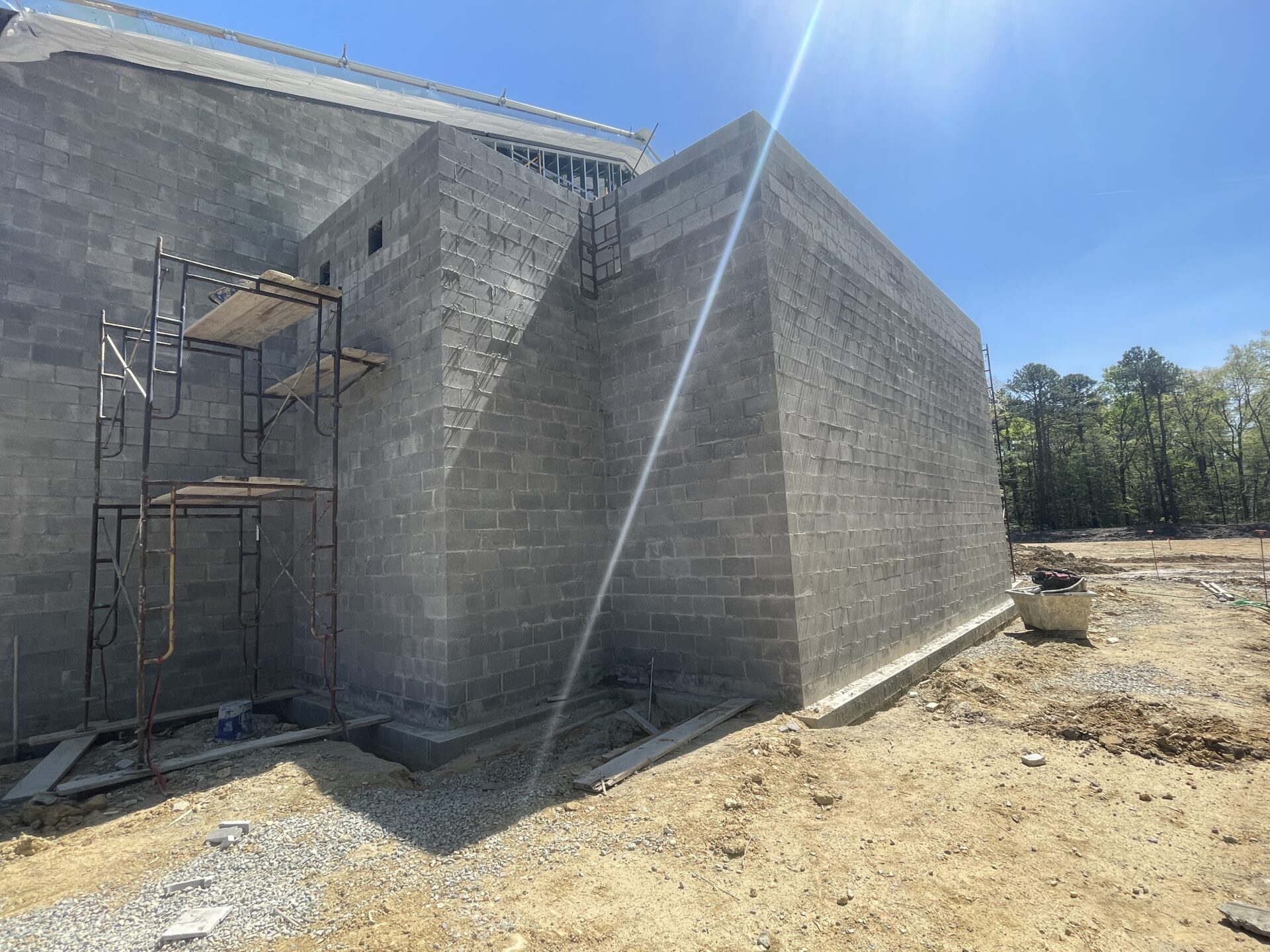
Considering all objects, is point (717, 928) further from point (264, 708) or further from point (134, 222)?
point (134, 222)

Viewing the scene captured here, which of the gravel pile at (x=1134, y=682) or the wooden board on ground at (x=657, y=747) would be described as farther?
the gravel pile at (x=1134, y=682)

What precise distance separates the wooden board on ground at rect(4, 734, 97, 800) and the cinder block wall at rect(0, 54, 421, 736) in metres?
0.77

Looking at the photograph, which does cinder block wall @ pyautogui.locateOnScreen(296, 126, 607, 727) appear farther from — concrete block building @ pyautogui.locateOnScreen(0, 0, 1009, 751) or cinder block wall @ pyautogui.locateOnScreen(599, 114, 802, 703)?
cinder block wall @ pyautogui.locateOnScreen(599, 114, 802, 703)

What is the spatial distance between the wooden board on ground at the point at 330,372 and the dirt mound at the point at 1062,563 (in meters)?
21.6

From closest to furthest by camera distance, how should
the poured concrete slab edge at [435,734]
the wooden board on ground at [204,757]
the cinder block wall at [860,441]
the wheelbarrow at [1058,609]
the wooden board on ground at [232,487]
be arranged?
the wooden board on ground at [204,757]
the poured concrete slab edge at [435,734]
the wooden board on ground at [232,487]
the cinder block wall at [860,441]
the wheelbarrow at [1058,609]

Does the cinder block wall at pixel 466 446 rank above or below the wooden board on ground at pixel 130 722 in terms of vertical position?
above

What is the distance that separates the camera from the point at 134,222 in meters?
8.45

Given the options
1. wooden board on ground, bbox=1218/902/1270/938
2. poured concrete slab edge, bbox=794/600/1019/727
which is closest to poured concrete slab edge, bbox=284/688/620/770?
poured concrete slab edge, bbox=794/600/1019/727

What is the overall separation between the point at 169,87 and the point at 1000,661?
14.9 meters

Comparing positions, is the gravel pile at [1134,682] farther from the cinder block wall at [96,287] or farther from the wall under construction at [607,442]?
the cinder block wall at [96,287]

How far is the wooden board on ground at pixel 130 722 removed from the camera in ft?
22.9

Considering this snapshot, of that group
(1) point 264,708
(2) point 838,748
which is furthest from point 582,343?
(1) point 264,708

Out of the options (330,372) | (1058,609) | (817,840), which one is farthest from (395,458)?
(1058,609)

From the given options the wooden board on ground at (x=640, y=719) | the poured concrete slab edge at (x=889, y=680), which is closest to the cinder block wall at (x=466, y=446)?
the wooden board on ground at (x=640, y=719)
